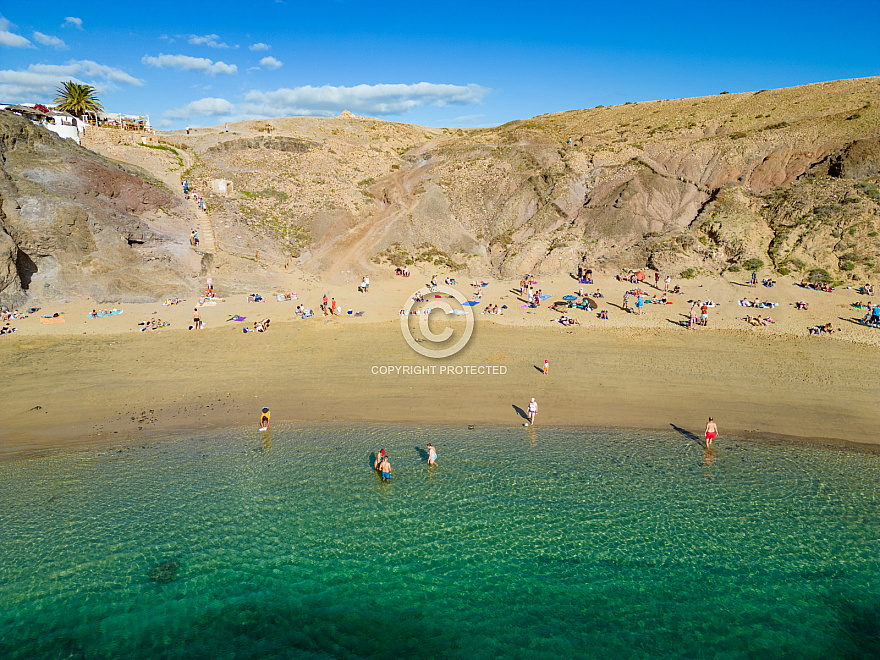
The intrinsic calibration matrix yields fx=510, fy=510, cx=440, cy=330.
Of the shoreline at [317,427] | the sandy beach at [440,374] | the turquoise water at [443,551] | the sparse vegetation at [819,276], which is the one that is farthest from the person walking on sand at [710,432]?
the sparse vegetation at [819,276]

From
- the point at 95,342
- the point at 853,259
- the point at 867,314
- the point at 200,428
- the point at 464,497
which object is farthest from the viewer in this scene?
the point at 853,259

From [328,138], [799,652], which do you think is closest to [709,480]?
[799,652]

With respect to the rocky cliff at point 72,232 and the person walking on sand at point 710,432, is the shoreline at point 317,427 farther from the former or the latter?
the rocky cliff at point 72,232

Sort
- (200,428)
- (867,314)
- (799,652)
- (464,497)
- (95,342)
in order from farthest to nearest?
(867,314), (95,342), (200,428), (464,497), (799,652)

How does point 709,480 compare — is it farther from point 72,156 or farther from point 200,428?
point 72,156

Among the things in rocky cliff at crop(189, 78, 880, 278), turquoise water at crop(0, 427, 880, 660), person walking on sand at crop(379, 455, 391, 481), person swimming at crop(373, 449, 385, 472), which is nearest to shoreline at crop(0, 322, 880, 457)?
turquoise water at crop(0, 427, 880, 660)

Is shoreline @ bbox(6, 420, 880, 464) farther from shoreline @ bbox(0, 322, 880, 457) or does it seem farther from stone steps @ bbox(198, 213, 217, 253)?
stone steps @ bbox(198, 213, 217, 253)
